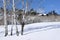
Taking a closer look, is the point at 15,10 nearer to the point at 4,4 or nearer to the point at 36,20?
the point at 4,4

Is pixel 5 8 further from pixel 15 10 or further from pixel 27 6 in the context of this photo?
pixel 27 6

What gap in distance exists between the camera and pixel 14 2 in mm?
12227

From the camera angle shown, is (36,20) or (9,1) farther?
(36,20)

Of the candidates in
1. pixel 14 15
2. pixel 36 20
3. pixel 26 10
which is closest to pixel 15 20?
pixel 14 15

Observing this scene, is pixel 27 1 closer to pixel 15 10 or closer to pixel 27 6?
pixel 27 6

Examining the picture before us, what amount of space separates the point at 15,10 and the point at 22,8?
60 cm

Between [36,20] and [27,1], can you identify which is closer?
[27,1]

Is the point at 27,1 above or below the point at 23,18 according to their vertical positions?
above

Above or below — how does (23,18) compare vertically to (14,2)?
below

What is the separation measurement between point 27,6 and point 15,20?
149 cm

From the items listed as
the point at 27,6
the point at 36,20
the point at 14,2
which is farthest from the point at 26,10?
the point at 36,20

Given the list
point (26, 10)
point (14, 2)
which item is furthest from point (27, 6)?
point (14, 2)

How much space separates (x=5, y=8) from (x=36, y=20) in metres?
24.6

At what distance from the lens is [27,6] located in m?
12.6
